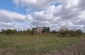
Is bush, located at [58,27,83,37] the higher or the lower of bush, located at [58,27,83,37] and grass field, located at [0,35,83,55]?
the higher

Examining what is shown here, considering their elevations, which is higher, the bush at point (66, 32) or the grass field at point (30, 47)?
the bush at point (66, 32)

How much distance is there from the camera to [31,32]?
2699 inches

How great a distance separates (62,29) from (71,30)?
3156mm

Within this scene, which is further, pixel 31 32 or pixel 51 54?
pixel 31 32

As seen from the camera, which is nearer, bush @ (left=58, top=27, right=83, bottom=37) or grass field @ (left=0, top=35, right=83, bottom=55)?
grass field @ (left=0, top=35, right=83, bottom=55)

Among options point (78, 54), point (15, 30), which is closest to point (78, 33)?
point (15, 30)

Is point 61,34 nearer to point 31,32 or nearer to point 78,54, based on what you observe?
point 31,32

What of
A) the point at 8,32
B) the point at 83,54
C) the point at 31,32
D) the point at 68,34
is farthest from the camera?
the point at 8,32

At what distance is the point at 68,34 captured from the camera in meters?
60.2

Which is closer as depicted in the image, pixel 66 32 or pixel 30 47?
pixel 30 47

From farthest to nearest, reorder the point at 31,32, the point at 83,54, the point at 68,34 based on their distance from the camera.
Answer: the point at 31,32 < the point at 68,34 < the point at 83,54

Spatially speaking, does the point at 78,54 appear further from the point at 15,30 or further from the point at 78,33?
the point at 15,30

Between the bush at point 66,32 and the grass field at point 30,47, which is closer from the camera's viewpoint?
the grass field at point 30,47

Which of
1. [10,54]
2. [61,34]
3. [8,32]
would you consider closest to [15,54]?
[10,54]
